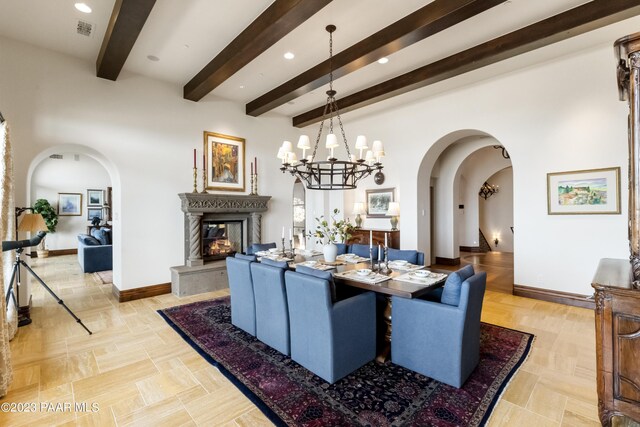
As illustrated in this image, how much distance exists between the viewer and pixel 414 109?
5.87 m

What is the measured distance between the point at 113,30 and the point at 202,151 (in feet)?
8.10

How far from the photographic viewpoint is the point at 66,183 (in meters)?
9.14

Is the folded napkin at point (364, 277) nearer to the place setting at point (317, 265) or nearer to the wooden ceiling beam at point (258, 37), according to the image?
the place setting at point (317, 265)

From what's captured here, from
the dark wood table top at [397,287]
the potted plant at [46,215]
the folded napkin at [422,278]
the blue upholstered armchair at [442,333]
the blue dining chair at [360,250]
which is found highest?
the potted plant at [46,215]

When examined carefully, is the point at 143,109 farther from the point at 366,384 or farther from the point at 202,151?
the point at 366,384

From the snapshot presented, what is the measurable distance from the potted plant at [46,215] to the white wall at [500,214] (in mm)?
13393

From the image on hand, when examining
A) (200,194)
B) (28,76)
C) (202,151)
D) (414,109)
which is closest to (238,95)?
(202,151)

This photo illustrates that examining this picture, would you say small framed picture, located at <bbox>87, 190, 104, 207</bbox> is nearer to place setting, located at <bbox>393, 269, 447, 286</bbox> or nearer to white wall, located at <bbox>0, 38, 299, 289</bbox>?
white wall, located at <bbox>0, 38, 299, 289</bbox>

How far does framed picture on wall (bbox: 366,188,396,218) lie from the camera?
6699mm

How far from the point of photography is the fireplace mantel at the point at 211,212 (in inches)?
202

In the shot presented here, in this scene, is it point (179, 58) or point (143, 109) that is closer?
point (179, 58)

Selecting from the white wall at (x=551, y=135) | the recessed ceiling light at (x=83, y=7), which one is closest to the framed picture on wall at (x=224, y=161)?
the recessed ceiling light at (x=83, y=7)

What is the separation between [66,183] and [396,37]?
10552mm

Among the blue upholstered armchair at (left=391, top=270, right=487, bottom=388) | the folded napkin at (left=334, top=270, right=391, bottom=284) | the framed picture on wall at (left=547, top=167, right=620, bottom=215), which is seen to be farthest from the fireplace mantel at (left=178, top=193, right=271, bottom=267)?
the framed picture on wall at (left=547, top=167, right=620, bottom=215)
